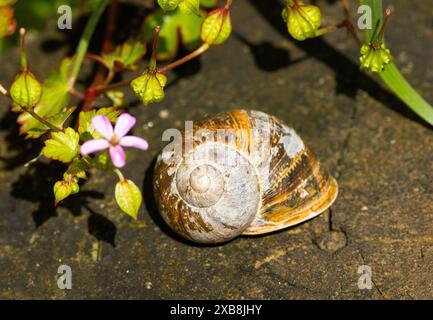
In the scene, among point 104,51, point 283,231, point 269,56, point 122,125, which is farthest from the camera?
point 269,56

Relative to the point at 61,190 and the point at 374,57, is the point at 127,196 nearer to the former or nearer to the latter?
the point at 61,190

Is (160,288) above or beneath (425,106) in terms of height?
beneath

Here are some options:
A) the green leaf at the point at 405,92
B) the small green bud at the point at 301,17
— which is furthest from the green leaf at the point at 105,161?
the green leaf at the point at 405,92

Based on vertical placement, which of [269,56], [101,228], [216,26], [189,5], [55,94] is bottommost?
[101,228]

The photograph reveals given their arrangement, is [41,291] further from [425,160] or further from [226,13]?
[425,160]

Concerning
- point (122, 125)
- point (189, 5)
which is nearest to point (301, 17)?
point (189, 5)

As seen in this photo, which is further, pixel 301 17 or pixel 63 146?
pixel 301 17
